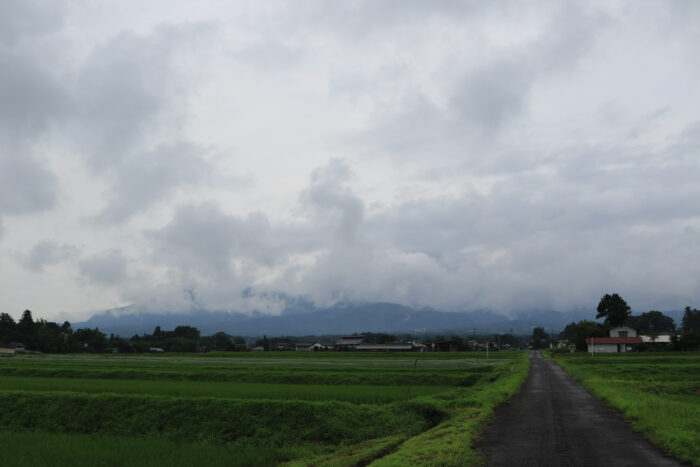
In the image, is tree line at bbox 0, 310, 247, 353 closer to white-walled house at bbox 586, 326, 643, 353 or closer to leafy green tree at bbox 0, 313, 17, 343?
leafy green tree at bbox 0, 313, 17, 343

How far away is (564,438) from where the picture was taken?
49.6ft

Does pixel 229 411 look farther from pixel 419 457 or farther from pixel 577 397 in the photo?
pixel 577 397

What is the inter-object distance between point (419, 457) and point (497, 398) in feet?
40.9

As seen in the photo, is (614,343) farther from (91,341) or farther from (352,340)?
(91,341)

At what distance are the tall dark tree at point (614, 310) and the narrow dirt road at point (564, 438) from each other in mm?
110874

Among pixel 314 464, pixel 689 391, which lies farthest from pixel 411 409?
pixel 689 391

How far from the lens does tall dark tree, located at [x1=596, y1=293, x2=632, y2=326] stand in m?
121

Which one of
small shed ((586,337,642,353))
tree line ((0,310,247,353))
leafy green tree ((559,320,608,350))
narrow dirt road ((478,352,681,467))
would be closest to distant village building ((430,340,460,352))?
leafy green tree ((559,320,608,350))

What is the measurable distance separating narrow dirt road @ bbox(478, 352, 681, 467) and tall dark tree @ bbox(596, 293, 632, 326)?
111m

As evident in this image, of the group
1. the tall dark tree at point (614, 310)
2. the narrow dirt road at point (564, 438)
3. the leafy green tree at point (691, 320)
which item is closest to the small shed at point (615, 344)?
the tall dark tree at point (614, 310)

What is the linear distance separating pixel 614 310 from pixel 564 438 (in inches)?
4794

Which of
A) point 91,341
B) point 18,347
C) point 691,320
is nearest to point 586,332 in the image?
point 691,320

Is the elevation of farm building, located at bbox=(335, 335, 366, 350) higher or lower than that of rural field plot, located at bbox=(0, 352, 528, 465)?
lower

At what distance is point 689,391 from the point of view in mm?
32438
